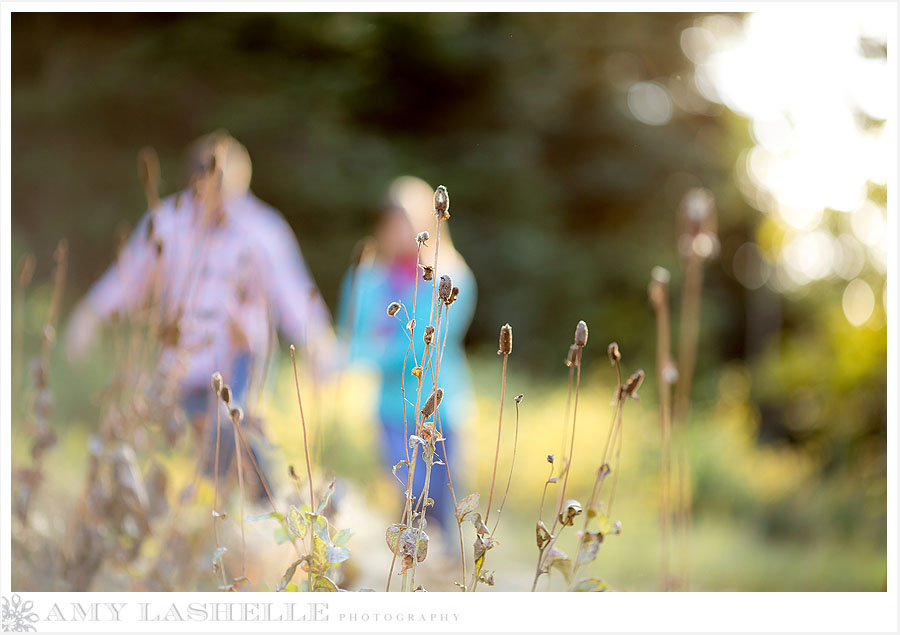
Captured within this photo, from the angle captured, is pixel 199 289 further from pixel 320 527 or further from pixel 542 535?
pixel 542 535

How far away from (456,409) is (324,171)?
4556 millimetres

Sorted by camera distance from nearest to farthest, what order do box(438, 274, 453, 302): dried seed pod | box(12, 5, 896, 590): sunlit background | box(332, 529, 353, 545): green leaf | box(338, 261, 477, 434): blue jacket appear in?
box(438, 274, 453, 302): dried seed pod < box(332, 529, 353, 545): green leaf < box(338, 261, 477, 434): blue jacket < box(12, 5, 896, 590): sunlit background

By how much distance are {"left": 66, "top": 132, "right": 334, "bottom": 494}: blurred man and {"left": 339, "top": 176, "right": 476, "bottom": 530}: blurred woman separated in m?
0.42

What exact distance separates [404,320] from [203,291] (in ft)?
3.27

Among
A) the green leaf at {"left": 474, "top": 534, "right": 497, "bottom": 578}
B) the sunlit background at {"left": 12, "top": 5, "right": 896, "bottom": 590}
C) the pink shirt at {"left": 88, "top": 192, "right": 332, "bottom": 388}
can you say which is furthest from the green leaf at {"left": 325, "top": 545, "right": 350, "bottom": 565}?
the sunlit background at {"left": 12, "top": 5, "right": 896, "bottom": 590}

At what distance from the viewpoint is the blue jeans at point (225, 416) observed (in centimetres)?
149

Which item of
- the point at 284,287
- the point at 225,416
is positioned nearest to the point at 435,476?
the point at 284,287

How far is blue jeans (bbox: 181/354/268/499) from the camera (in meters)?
1.49

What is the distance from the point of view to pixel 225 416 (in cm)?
164

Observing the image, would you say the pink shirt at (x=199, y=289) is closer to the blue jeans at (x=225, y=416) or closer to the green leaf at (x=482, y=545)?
the blue jeans at (x=225, y=416)

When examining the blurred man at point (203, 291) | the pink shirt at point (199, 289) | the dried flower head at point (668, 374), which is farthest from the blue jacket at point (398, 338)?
the dried flower head at point (668, 374)

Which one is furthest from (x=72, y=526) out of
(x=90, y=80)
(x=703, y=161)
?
(x=703, y=161)

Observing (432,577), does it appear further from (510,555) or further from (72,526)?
(510,555)

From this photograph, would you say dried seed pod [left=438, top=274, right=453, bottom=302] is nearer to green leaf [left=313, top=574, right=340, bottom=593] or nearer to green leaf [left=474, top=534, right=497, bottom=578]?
green leaf [left=474, top=534, right=497, bottom=578]
